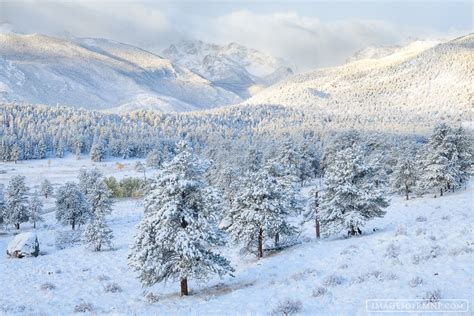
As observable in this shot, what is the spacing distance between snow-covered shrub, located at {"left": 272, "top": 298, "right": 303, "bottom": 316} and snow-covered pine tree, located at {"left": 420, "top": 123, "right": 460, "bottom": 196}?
119 ft

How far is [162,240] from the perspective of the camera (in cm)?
2214

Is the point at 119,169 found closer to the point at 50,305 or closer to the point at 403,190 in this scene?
the point at 403,190

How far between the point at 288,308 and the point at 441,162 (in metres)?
38.0

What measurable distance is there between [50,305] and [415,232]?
21.3 m

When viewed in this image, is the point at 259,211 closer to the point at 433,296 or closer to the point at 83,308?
the point at 83,308

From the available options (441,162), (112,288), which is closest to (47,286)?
(112,288)

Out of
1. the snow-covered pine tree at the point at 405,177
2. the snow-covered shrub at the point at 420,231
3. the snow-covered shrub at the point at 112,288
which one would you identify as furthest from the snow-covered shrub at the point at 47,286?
the snow-covered pine tree at the point at 405,177

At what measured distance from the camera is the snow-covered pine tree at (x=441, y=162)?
47.2 metres

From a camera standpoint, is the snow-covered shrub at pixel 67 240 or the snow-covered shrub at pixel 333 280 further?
the snow-covered shrub at pixel 67 240

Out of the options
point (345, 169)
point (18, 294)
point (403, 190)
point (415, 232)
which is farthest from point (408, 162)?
point (18, 294)

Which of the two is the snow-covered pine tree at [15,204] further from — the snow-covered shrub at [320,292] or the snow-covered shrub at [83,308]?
the snow-covered shrub at [320,292]

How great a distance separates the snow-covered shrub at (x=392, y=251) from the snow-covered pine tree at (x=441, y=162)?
27.3m

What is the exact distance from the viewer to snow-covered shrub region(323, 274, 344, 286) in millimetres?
18906

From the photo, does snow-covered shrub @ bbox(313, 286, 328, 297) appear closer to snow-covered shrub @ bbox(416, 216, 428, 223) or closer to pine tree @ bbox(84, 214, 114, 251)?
snow-covered shrub @ bbox(416, 216, 428, 223)
